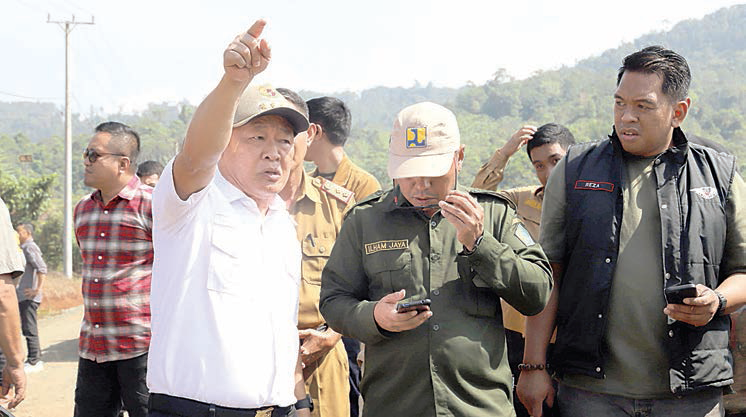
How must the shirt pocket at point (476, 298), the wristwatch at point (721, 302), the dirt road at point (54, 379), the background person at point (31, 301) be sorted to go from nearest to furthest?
the shirt pocket at point (476, 298) → the wristwatch at point (721, 302) → the dirt road at point (54, 379) → the background person at point (31, 301)

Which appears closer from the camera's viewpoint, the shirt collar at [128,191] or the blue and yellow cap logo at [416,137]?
the blue and yellow cap logo at [416,137]

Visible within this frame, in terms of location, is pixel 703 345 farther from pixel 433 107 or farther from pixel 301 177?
pixel 301 177

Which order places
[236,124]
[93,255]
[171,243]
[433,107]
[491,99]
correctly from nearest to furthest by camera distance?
[171,243]
[236,124]
[433,107]
[93,255]
[491,99]

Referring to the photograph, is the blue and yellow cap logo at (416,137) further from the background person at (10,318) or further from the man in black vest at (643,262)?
the background person at (10,318)

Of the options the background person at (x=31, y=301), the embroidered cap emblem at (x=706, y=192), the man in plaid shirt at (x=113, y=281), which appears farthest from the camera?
the background person at (x=31, y=301)

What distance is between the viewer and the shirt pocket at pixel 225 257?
2.54m

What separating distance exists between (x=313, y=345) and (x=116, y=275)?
168 centimetres

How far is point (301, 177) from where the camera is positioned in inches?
165

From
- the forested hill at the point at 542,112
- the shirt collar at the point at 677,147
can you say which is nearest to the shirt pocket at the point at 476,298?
the shirt collar at the point at 677,147

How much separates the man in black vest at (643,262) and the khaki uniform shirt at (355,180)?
184 cm

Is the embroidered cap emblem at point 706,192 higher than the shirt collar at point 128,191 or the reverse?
higher

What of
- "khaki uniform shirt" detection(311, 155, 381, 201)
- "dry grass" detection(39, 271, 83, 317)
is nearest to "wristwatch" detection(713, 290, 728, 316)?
"khaki uniform shirt" detection(311, 155, 381, 201)

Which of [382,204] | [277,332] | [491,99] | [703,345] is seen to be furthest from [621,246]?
[491,99]

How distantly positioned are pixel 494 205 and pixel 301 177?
4.56 ft
